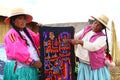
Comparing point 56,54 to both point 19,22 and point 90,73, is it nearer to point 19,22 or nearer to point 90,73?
point 90,73

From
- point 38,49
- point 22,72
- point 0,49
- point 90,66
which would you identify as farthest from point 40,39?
point 0,49

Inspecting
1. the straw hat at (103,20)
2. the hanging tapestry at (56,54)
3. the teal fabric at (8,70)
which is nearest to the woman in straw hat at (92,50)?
the straw hat at (103,20)

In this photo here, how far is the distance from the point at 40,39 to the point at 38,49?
14cm

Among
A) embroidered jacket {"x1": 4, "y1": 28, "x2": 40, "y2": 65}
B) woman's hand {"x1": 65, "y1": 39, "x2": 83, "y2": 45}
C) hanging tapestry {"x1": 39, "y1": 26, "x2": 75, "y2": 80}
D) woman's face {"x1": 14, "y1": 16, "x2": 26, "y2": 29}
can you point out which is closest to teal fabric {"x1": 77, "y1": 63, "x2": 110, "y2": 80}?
hanging tapestry {"x1": 39, "y1": 26, "x2": 75, "y2": 80}

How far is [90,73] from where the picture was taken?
19.4 ft

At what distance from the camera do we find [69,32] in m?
5.74

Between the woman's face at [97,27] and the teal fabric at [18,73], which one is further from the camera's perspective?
the woman's face at [97,27]

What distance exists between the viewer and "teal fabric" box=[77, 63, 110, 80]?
588cm

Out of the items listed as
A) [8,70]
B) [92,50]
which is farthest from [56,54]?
[8,70]

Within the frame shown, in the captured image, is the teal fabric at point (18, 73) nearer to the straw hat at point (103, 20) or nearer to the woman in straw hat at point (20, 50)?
the woman in straw hat at point (20, 50)

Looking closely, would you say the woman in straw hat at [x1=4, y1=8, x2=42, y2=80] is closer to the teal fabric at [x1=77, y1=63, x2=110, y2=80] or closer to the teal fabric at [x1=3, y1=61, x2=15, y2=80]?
the teal fabric at [x1=3, y1=61, x2=15, y2=80]

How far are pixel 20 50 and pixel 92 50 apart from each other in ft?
3.67

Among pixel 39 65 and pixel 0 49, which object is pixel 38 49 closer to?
pixel 39 65

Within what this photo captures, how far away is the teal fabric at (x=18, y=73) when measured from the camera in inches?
199
